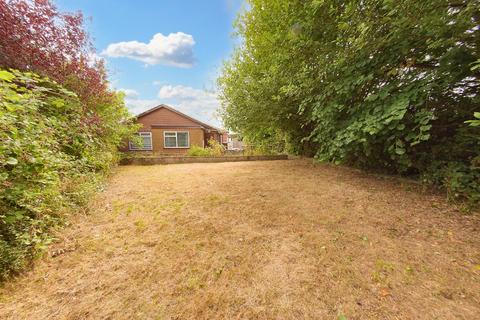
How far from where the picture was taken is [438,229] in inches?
89.4

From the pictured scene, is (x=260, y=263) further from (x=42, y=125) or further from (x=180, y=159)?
(x=180, y=159)

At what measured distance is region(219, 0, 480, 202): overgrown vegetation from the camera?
2.75 metres

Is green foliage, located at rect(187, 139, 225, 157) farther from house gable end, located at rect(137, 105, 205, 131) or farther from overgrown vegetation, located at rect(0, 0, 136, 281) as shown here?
overgrown vegetation, located at rect(0, 0, 136, 281)

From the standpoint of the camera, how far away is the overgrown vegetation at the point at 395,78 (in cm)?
275

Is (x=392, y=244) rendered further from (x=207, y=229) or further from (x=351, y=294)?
(x=207, y=229)

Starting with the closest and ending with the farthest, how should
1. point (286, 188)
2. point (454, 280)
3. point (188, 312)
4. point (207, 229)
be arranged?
point (188, 312)
point (454, 280)
point (207, 229)
point (286, 188)

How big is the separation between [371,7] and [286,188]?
3499 mm

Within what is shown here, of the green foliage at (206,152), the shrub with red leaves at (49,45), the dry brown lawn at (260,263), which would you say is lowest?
the dry brown lawn at (260,263)

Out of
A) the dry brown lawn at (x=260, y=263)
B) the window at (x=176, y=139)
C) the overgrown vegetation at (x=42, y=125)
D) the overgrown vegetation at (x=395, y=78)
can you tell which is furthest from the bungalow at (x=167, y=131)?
the dry brown lawn at (x=260, y=263)

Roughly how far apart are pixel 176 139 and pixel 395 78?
47.1ft

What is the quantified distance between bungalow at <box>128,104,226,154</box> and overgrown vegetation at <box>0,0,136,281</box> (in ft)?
26.6

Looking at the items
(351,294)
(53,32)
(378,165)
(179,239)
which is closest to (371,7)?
(378,165)

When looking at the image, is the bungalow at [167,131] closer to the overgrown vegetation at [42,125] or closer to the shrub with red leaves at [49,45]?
the overgrown vegetation at [42,125]

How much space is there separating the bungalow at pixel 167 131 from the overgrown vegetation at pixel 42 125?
8.11m
